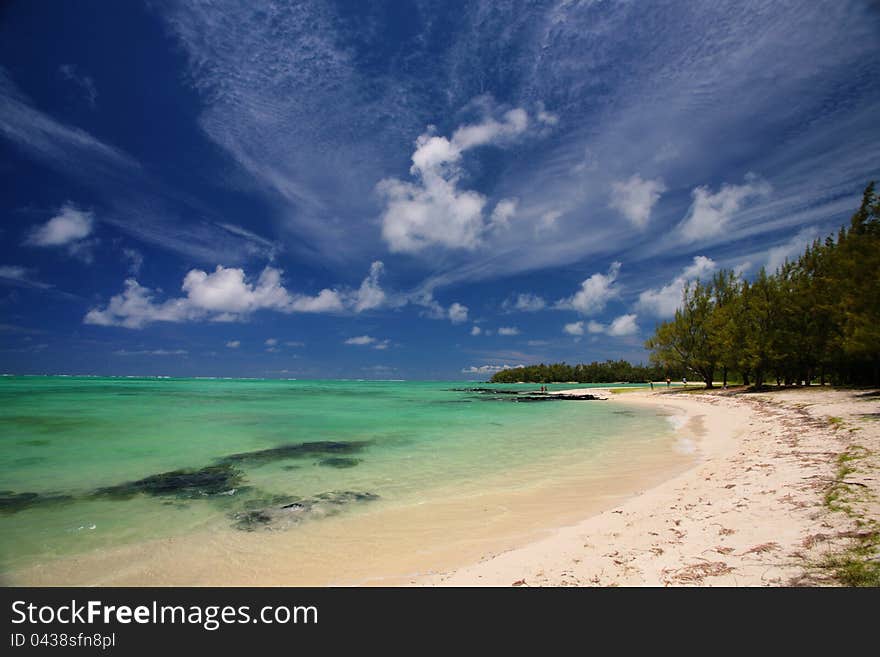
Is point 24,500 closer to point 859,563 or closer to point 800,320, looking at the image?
point 859,563

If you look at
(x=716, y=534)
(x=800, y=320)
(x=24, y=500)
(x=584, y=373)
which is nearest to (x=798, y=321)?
(x=800, y=320)

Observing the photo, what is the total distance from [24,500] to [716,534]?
13.6 metres

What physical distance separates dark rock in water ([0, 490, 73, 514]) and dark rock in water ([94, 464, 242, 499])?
683mm

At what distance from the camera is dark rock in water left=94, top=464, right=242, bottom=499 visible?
9164 millimetres

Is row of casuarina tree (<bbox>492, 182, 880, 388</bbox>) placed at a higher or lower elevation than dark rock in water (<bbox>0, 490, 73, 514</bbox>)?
higher

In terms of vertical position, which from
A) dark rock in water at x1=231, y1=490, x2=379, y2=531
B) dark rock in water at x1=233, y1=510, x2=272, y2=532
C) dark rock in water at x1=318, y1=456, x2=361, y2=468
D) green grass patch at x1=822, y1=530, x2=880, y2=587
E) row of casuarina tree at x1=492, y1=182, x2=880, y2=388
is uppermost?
row of casuarina tree at x1=492, y1=182, x2=880, y2=388

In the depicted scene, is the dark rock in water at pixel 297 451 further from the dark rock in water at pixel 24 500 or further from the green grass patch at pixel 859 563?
the green grass patch at pixel 859 563

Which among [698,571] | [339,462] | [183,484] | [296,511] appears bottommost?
[339,462]

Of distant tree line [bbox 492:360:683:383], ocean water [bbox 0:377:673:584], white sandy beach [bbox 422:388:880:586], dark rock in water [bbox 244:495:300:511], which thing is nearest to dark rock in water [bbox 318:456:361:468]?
ocean water [bbox 0:377:673:584]

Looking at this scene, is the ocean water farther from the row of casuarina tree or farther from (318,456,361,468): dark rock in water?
the row of casuarina tree

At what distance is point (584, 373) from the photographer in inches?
6304

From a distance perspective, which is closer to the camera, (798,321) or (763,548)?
(763,548)

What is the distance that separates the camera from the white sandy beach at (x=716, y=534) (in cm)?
387
